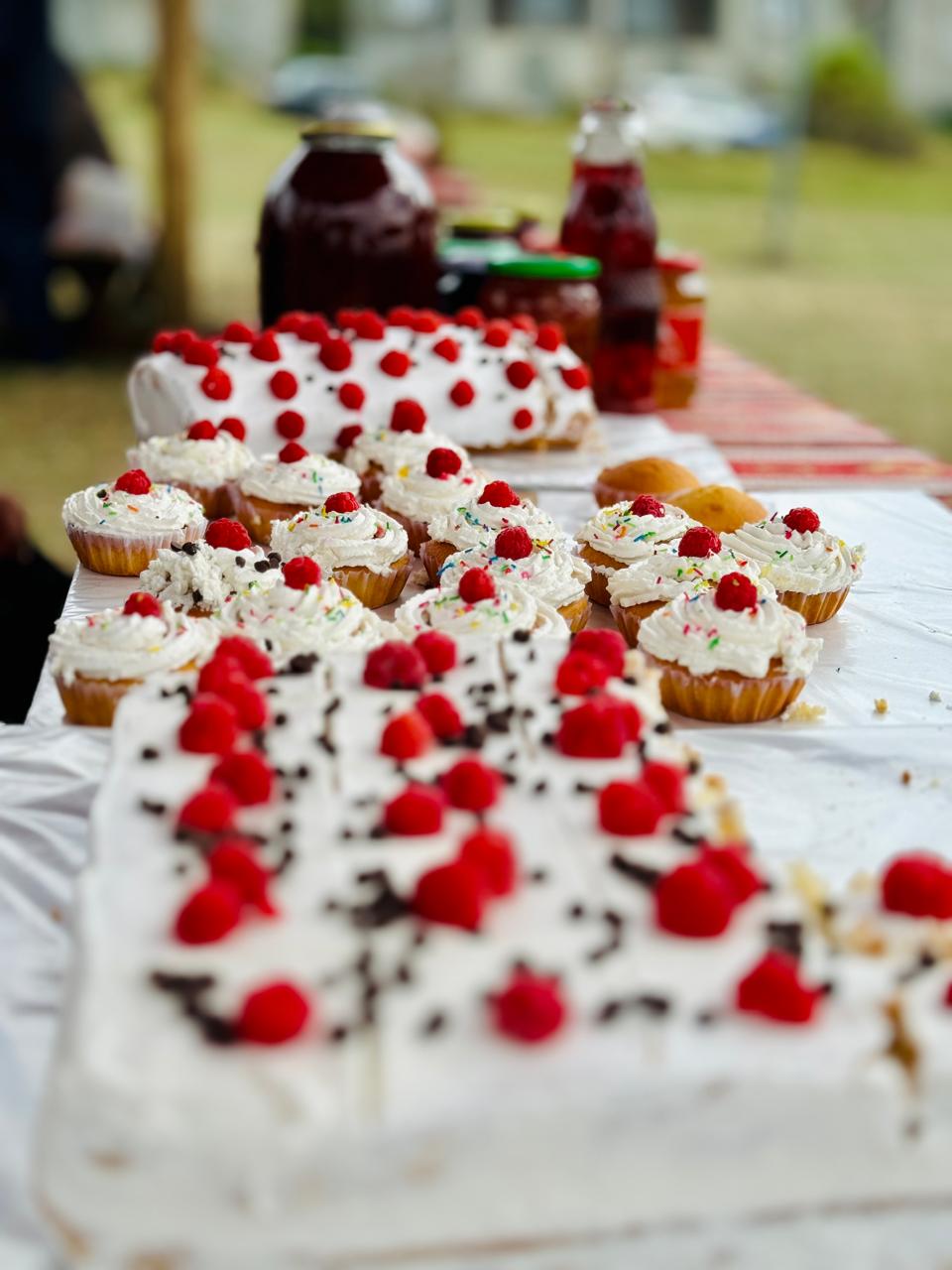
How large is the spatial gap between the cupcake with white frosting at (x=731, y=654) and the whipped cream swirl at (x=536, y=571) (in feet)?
0.59

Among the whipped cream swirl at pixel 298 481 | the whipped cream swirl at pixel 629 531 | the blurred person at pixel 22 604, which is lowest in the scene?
the blurred person at pixel 22 604

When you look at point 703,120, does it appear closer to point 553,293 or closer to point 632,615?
point 553,293

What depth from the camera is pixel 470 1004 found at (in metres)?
0.96

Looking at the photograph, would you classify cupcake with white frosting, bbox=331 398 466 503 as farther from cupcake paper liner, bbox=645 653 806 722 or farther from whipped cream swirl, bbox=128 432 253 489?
cupcake paper liner, bbox=645 653 806 722

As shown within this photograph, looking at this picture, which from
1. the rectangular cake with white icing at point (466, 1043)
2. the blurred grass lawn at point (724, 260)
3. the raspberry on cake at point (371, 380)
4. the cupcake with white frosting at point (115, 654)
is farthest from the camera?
the blurred grass lawn at point (724, 260)

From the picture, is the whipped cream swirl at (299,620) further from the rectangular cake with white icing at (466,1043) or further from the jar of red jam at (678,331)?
the jar of red jam at (678,331)

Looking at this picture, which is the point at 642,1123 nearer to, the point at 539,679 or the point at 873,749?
the point at 539,679

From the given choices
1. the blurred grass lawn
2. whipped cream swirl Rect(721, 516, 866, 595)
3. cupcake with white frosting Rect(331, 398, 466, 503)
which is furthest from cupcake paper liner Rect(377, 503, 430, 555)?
the blurred grass lawn

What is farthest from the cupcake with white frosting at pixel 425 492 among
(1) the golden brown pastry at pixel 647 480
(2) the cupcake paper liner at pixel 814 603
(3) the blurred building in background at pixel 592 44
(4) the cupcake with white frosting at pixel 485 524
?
(3) the blurred building in background at pixel 592 44

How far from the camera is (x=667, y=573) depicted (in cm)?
185

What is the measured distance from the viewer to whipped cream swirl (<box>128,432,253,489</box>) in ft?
7.68

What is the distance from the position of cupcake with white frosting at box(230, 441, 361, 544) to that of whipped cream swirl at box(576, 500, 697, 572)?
41 cm

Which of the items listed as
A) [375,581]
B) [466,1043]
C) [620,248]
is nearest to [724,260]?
[620,248]

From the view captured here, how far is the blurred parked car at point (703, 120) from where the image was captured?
46.2 feet
